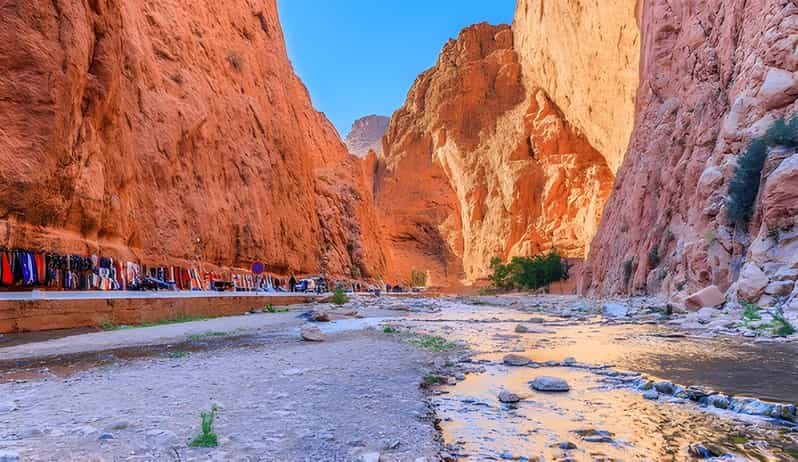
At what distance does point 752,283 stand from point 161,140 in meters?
22.1

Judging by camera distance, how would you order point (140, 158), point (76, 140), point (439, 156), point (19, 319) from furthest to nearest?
point (439, 156) < point (140, 158) < point (76, 140) < point (19, 319)

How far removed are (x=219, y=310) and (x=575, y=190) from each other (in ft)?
140

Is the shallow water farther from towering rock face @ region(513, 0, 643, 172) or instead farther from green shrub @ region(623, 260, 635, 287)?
towering rock face @ region(513, 0, 643, 172)

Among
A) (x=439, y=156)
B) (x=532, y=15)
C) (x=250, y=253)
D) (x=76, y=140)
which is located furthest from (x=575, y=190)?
(x=76, y=140)

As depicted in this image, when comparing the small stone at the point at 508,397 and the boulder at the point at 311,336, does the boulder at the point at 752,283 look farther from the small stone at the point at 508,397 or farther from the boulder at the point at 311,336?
the boulder at the point at 311,336

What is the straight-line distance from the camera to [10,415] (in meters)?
2.92

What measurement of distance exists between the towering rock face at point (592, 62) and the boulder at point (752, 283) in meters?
27.0

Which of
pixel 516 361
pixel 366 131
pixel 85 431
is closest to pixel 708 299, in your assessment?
pixel 516 361

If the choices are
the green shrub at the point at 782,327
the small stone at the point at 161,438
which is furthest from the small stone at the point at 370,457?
the green shrub at the point at 782,327

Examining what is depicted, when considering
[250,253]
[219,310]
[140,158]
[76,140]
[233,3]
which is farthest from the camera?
[233,3]

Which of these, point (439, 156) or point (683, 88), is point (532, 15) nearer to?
point (439, 156)

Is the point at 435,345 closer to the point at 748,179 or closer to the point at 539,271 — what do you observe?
the point at 748,179

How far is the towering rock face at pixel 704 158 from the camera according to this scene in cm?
942

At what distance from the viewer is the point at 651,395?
3.71 metres
